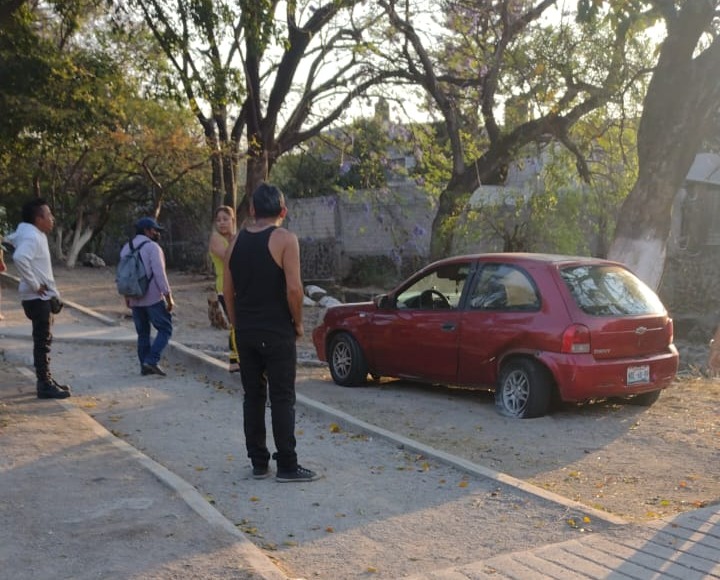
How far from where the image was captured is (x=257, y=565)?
400 centimetres

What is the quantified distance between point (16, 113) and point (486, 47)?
8.57 m

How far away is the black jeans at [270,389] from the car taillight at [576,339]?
2.98 metres

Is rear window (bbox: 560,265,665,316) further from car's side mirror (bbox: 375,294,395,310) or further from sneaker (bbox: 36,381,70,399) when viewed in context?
sneaker (bbox: 36,381,70,399)

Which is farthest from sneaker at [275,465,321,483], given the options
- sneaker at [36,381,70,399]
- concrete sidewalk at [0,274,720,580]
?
sneaker at [36,381,70,399]

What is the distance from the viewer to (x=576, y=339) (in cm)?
744

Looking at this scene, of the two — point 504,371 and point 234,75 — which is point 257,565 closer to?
point 504,371

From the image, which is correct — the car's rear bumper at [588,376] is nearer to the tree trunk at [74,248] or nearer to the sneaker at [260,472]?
the sneaker at [260,472]

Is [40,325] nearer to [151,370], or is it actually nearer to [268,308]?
[151,370]

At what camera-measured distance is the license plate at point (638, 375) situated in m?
7.62

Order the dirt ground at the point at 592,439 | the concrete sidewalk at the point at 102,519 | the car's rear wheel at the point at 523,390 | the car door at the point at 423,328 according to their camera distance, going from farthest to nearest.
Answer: the car door at the point at 423,328 → the car's rear wheel at the point at 523,390 → the dirt ground at the point at 592,439 → the concrete sidewalk at the point at 102,519

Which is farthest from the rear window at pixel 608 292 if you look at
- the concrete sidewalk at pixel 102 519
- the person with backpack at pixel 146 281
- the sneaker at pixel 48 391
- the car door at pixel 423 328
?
the sneaker at pixel 48 391

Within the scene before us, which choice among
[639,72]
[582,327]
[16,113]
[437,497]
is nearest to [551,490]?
[437,497]

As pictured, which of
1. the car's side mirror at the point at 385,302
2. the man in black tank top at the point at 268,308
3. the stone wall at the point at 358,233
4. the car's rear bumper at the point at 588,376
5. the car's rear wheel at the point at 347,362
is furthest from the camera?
the stone wall at the point at 358,233

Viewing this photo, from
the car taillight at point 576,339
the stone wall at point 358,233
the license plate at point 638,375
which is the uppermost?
the stone wall at point 358,233
